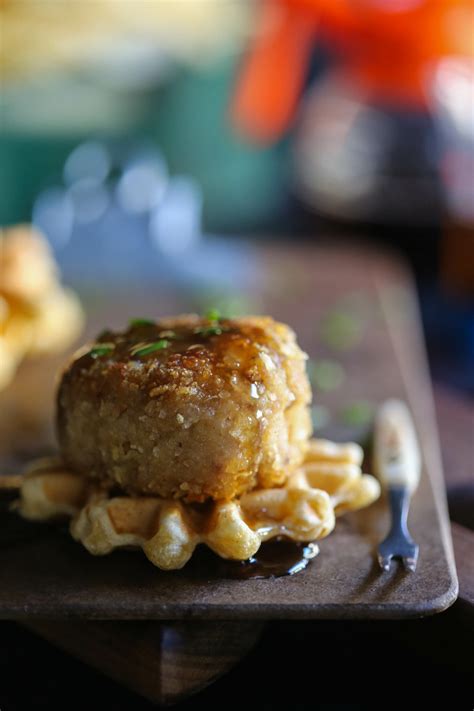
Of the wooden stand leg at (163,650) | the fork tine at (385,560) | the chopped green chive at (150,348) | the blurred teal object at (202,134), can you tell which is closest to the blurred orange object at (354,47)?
the blurred teal object at (202,134)

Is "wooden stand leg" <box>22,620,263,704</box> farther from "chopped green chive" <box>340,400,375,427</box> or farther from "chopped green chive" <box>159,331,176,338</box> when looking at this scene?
"chopped green chive" <box>340,400,375,427</box>

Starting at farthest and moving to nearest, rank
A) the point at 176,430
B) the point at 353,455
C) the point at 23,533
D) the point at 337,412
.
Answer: the point at 337,412 < the point at 353,455 < the point at 23,533 < the point at 176,430

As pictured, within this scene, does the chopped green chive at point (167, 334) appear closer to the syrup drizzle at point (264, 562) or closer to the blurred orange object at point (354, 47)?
the syrup drizzle at point (264, 562)

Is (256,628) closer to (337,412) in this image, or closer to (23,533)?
(23,533)

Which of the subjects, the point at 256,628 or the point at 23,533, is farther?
the point at 23,533

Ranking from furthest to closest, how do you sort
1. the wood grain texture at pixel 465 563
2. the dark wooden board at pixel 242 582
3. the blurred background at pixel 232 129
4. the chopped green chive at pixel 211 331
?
the blurred background at pixel 232 129 → the chopped green chive at pixel 211 331 → the wood grain texture at pixel 465 563 → the dark wooden board at pixel 242 582

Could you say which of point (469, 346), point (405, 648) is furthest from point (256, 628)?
point (469, 346)
